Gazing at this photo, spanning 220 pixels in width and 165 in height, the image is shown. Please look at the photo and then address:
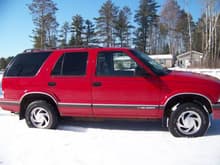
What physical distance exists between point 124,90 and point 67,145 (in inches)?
57.7

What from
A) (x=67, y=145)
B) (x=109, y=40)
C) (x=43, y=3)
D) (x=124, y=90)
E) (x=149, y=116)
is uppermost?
(x=43, y=3)

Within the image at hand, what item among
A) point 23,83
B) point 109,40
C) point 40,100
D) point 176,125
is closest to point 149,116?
point 176,125

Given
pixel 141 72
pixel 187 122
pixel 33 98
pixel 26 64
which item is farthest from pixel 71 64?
pixel 187 122

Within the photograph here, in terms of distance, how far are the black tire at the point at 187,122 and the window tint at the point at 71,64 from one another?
199cm

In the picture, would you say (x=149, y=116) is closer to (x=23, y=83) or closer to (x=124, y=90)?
(x=124, y=90)

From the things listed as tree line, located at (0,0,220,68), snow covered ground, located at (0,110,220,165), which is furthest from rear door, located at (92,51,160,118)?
tree line, located at (0,0,220,68)

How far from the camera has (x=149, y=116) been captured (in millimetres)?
5441

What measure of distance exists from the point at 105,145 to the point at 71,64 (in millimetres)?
1845

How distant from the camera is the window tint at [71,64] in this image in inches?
224

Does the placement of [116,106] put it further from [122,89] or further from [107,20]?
[107,20]

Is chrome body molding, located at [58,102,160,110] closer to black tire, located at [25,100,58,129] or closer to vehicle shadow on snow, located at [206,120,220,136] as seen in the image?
black tire, located at [25,100,58,129]

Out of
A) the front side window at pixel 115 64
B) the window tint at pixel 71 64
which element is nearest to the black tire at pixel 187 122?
the front side window at pixel 115 64

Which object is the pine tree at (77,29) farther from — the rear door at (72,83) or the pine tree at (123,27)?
the rear door at (72,83)

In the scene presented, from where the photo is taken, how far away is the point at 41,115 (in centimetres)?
601
